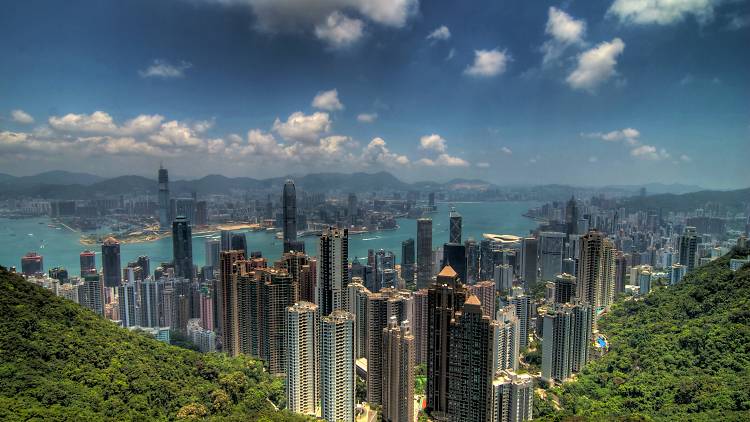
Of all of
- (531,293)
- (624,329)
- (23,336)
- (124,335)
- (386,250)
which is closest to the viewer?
(23,336)

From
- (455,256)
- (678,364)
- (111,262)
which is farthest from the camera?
(455,256)

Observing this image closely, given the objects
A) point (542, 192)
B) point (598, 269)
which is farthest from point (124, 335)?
point (542, 192)

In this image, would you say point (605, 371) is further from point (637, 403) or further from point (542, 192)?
point (542, 192)

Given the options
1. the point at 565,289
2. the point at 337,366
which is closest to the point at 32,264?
the point at 337,366

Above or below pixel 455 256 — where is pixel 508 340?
below

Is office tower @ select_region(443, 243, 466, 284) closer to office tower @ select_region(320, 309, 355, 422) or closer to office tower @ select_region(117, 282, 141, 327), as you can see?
office tower @ select_region(320, 309, 355, 422)

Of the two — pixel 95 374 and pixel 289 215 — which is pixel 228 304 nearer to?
pixel 95 374
